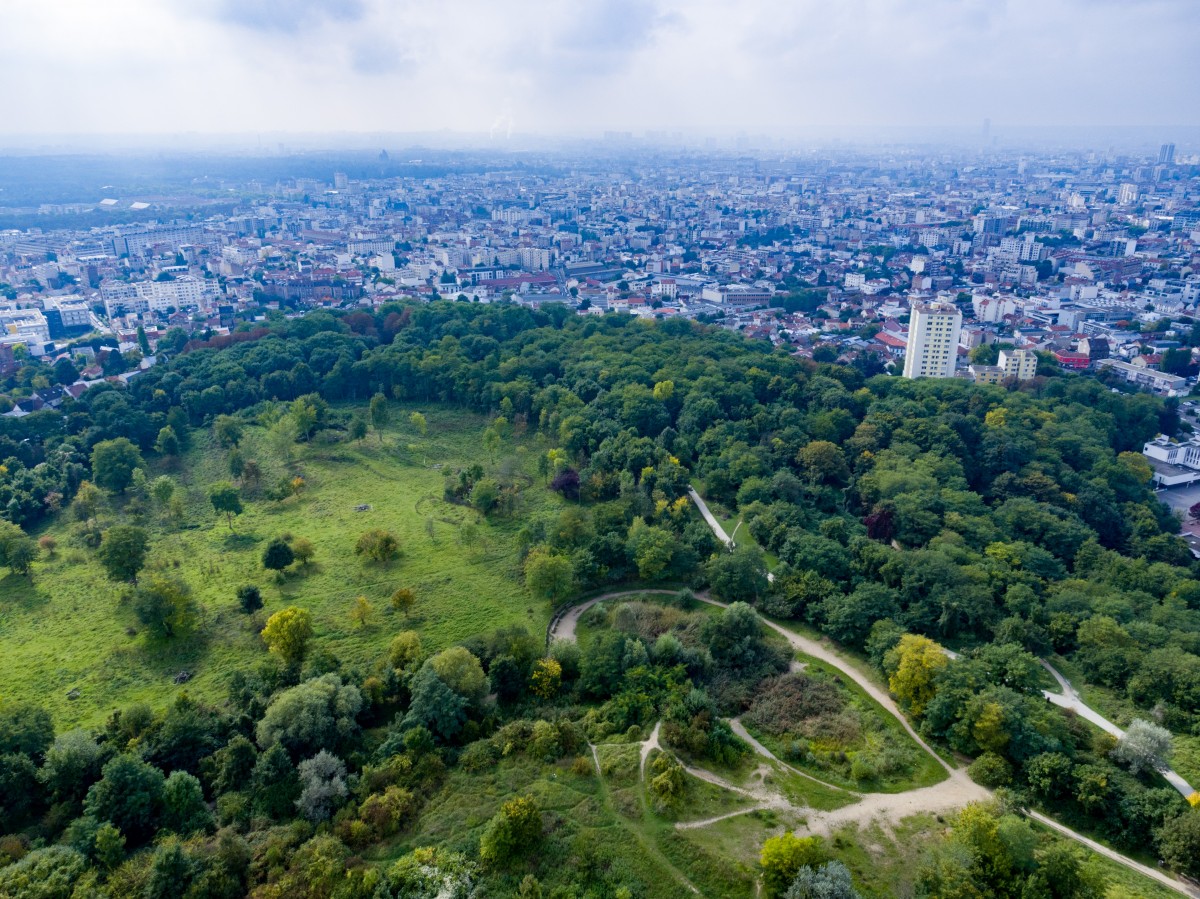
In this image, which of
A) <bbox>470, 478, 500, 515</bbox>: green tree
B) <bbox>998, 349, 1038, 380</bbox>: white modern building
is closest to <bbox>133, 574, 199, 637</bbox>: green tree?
<bbox>470, 478, 500, 515</bbox>: green tree

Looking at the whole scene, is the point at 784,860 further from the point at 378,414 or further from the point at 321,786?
the point at 378,414

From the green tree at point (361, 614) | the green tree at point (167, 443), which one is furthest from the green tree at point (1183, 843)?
the green tree at point (167, 443)

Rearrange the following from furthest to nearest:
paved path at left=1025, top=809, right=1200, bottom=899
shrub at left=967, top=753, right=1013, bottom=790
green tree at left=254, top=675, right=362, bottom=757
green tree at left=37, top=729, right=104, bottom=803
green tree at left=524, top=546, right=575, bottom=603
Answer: green tree at left=524, top=546, right=575, bottom=603
green tree at left=254, top=675, right=362, bottom=757
shrub at left=967, top=753, right=1013, bottom=790
green tree at left=37, top=729, right=104, bottom=803
paved path at left=1025, top=809, right=1200, bottom=899

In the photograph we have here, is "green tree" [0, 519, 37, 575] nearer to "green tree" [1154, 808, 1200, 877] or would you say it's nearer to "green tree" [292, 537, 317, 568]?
"green tree" [292, 537, 317, 568]

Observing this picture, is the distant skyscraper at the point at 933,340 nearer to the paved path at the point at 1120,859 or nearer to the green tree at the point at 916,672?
the green tree at the point at 916,672

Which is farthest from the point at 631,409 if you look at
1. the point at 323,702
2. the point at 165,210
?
the point at 165,210

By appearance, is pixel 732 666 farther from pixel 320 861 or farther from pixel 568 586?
pixel 320 861
